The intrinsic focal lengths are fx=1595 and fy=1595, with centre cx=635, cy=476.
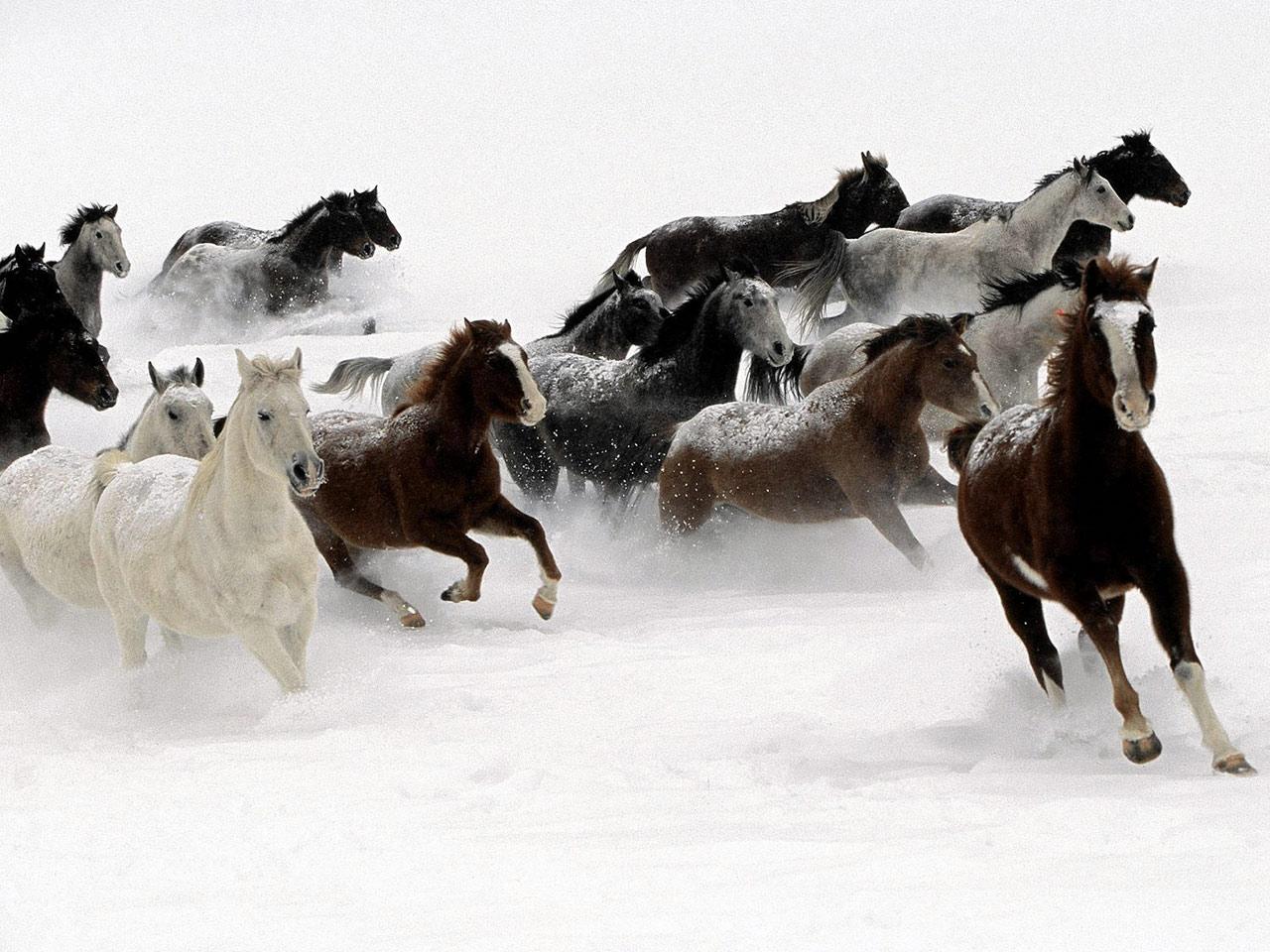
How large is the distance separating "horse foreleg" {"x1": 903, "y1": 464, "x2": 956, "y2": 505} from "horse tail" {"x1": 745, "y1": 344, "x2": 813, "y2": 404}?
1671 mm

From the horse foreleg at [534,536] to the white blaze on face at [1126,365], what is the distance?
11.0ft

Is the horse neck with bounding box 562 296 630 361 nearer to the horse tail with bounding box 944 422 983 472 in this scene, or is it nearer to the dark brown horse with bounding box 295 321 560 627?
the dark brown horse with bounding box 295 321 560 627

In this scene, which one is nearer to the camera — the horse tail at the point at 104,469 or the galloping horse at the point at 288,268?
the horse tail at the point at 104,469

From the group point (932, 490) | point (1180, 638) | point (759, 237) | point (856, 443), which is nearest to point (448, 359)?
point (856, 443)

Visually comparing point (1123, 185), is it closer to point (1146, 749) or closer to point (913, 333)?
point (913, 333)

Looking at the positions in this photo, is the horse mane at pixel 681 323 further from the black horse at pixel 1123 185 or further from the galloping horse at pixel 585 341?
the black horse at pixel 1123 185

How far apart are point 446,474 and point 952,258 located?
5490mm

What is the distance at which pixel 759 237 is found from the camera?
1359 centimetres

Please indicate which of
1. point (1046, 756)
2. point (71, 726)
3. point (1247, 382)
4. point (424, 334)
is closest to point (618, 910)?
point (1046, 756)

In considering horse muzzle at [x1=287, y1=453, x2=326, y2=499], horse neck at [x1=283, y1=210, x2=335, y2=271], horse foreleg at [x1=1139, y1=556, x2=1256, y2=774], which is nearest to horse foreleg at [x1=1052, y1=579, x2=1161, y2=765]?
horse foreleg at [x1=1139, y1=556, x2=1256, y2=774]

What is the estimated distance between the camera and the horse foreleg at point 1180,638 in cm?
413

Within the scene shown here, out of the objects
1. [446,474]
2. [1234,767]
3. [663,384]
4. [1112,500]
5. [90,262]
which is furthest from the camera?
[90,262]

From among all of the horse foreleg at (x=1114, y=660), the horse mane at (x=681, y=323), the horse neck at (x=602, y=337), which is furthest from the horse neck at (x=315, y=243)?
the horse foreleg at (x=1114, y=660)

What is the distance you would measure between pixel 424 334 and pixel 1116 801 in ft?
37.7
